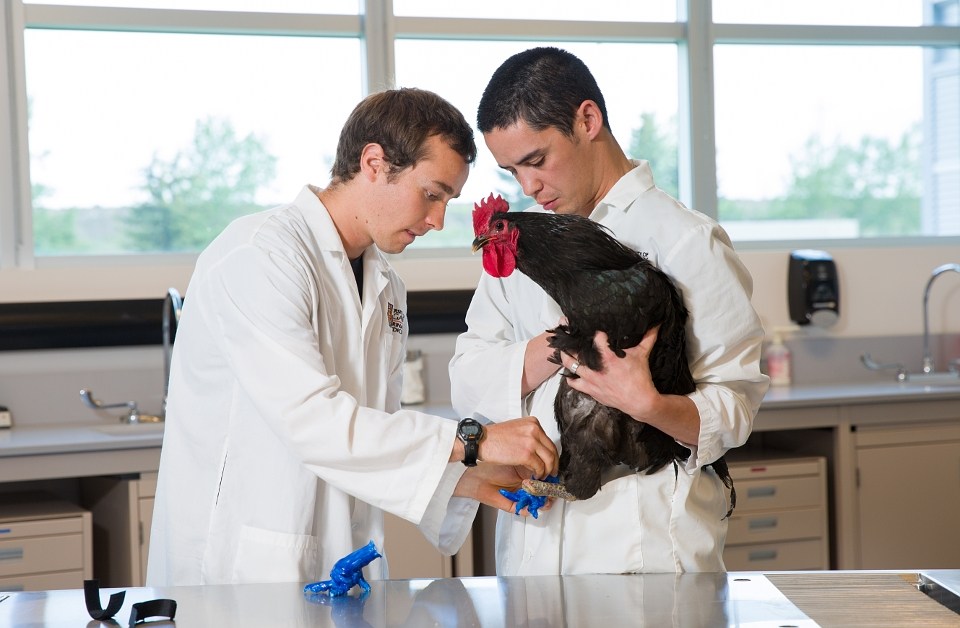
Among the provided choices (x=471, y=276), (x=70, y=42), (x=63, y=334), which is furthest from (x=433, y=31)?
(x=63, y=334)

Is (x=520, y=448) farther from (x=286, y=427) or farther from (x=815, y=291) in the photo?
(x=815, y=291)

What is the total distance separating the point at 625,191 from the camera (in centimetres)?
178

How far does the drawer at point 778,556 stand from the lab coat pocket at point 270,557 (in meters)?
2.22

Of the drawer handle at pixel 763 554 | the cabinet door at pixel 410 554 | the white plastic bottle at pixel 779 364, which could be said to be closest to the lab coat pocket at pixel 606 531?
the cabinet door at pixel 410 554

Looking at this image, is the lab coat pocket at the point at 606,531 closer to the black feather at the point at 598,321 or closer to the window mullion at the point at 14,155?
the black feather at the point at 598,321

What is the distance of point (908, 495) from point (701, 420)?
246cm

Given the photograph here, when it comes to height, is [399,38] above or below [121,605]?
above

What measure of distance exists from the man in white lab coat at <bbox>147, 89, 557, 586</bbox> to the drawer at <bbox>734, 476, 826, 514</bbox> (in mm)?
1879

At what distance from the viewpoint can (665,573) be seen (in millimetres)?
1625

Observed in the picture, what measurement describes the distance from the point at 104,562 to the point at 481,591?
2.20 metres

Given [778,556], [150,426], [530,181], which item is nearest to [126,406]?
[150,426]

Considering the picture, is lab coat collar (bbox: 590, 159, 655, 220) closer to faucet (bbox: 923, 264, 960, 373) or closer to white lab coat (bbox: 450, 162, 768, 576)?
white lab coat (bbox: 450, 162, 768, 576)

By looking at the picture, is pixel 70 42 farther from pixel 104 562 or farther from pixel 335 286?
pixel 335 286

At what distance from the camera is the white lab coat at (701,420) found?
163 cm
